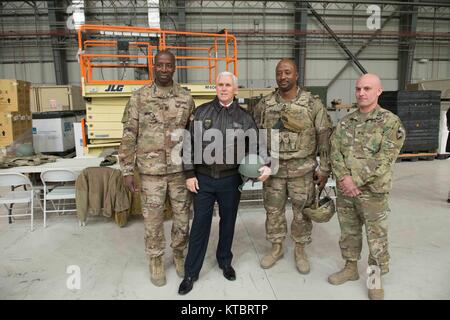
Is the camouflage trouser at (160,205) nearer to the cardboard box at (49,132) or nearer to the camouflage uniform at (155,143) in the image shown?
the camouflage uniform at (155,143)

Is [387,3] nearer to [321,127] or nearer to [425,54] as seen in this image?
[425,54]

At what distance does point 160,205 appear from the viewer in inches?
94.5

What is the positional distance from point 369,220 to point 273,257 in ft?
3.01

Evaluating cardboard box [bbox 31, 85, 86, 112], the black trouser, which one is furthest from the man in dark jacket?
cardboard box [bbox 31, 85, 86, 112]

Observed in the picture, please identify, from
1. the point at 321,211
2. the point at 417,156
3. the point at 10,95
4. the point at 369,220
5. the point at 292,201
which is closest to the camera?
the point at 369,220

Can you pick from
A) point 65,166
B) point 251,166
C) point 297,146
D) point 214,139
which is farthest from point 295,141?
point 65,166

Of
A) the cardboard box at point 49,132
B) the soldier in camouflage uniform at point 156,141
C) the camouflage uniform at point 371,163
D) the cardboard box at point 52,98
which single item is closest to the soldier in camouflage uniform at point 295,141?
the camouflage uniform at point 371,163

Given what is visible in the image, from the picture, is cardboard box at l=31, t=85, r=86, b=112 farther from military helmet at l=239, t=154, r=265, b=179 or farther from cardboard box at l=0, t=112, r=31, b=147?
military helmet at l=239, t=154, r=265, b=179

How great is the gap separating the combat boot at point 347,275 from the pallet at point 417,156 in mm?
5986

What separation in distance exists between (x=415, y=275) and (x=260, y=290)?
127cm

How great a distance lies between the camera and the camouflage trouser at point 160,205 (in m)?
2.37

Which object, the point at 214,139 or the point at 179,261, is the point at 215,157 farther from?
the point at 179,261

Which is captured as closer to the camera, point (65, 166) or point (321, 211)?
point (321, 211)
